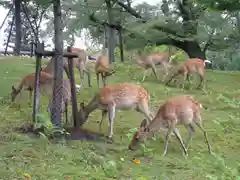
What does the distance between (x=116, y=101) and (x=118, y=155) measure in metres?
2.00

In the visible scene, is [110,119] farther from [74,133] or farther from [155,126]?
[155,126]

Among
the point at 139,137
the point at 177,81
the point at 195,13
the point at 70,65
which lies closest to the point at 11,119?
the point at 70,65

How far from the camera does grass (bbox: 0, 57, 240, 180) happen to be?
605cm

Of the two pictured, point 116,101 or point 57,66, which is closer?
point 57,66

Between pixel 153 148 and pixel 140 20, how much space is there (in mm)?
16819


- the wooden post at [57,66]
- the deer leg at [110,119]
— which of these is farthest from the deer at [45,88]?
the deer leg at [110,119]

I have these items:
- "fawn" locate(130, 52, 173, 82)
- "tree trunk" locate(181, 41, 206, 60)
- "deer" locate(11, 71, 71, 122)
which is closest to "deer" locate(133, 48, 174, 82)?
"fawn" locate(130, 52, 173, 82)

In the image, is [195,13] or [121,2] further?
[121,2]

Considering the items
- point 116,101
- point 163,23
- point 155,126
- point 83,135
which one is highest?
point 163,23

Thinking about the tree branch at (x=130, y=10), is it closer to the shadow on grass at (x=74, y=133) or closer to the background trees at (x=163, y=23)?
the background trees at (x=163, y=23)

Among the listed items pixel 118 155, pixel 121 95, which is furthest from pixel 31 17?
pixel 118 155

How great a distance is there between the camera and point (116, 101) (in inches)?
376

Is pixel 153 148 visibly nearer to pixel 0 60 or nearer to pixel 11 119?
pixel 11 119

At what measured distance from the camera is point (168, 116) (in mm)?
8398
